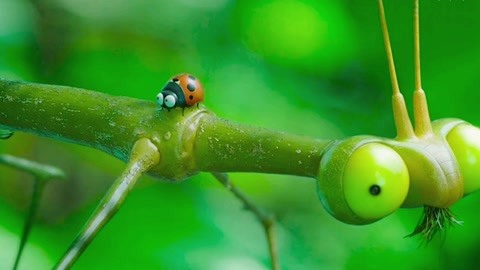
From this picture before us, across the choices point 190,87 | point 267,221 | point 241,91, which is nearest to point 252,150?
point 190,87

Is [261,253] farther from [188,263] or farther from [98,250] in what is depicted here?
[98,250]

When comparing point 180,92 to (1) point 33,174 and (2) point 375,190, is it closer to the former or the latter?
(2) point 375,190

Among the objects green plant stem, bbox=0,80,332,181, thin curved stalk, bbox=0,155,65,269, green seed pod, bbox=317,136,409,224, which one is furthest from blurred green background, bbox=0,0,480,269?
green seed pod, bbox=317,136,409,224

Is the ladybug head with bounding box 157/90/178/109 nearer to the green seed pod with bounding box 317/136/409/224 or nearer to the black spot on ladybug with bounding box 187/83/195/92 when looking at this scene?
the black spot on ladybug with bounding box 187/83/195/92

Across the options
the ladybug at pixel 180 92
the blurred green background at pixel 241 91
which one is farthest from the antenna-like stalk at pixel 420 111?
the blurred green background at pixel 241 91

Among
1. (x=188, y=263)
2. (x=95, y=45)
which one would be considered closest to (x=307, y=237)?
(x=188, y=263)
